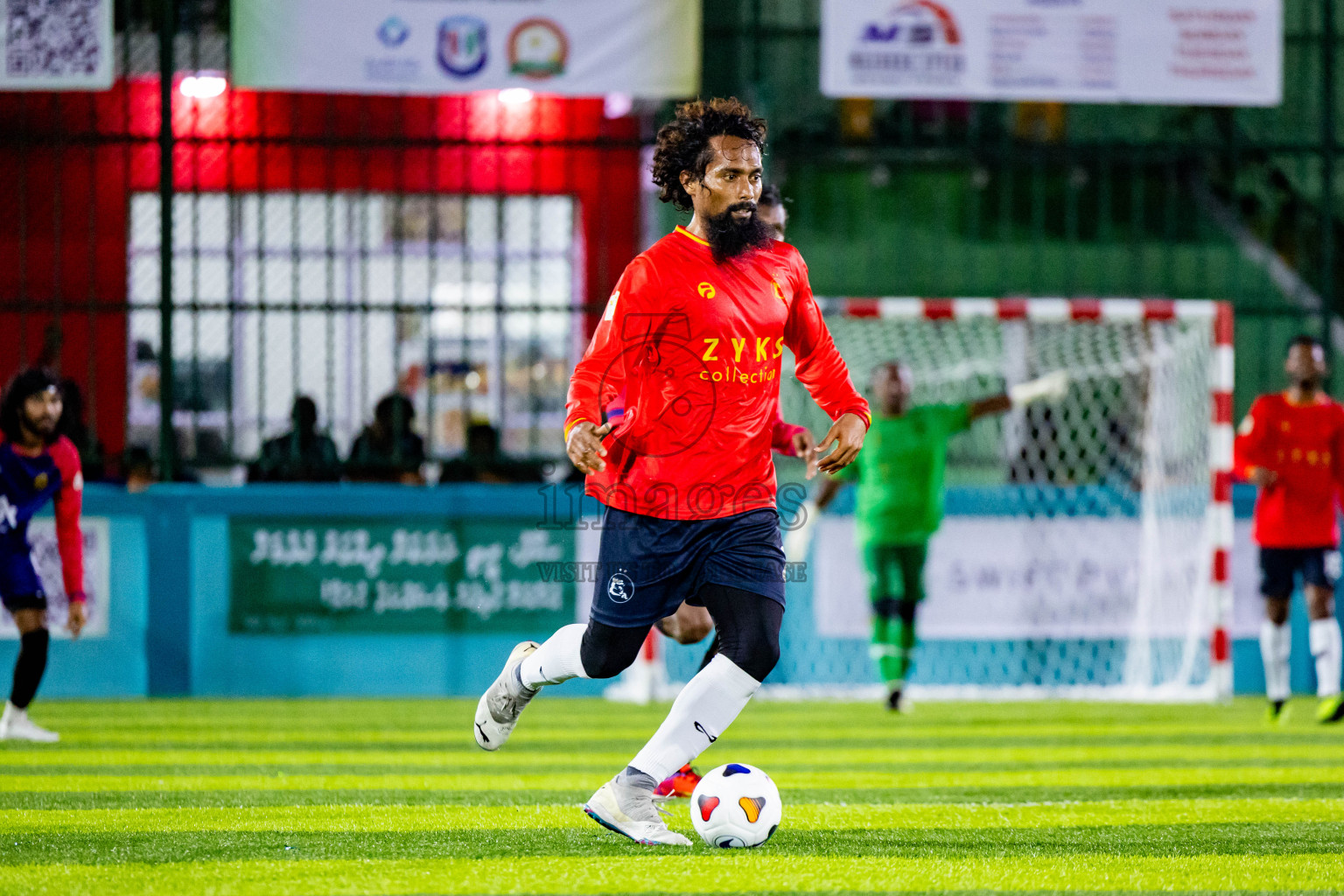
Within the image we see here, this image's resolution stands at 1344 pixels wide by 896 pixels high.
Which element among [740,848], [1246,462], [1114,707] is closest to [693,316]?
[740,848]

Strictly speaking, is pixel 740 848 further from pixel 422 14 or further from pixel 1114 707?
pixel 422 14

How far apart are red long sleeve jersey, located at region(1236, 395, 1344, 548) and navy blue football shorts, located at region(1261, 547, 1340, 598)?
53mm

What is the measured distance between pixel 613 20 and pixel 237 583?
13.9ft

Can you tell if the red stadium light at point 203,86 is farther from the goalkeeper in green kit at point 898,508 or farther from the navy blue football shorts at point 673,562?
the navy blue football shorts at point 673,562

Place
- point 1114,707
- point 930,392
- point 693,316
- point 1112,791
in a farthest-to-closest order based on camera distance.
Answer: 1. point 930,392
2. point 1114,707
3. point 1112,791
4. point 693,316

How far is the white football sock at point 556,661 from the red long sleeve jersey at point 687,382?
0.43 m

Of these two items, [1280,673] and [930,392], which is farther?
[930,392]

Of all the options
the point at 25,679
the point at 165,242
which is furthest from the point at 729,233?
the point at 165,242

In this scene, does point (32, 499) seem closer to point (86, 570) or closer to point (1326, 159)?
point (86, 570)

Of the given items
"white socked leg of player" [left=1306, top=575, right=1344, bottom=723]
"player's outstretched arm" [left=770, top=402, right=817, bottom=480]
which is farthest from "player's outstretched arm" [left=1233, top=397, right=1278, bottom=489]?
"player's outstretched arm" [left=770, top=402, right=817, bottom=480]

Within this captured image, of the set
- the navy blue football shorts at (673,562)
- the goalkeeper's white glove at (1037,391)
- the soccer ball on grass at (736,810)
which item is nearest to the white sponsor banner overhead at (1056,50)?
the goalkeeper's white glove at (1037,391)

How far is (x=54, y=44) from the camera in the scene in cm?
1100

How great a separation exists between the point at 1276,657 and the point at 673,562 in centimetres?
611

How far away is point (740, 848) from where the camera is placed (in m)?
4.69
